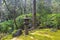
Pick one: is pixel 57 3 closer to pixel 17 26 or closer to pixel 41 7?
pixel 41 7

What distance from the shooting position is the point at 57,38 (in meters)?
9.52

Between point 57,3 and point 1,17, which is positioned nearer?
point 57,3

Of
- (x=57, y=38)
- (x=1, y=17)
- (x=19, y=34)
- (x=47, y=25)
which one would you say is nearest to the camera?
(x=57, y=38)

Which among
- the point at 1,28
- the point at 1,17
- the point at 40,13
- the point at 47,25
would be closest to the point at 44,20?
the point at 47,25

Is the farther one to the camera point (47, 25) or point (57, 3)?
point (57, 3)

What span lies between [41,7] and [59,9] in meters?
1.99

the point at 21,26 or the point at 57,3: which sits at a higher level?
the point at 57,3

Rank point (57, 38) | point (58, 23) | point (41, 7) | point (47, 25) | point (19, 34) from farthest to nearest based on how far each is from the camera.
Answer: point (41, 7) → point (47, 25) → point (58, 23) → point (19, 34) → point (57, 38)

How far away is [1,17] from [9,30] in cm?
985

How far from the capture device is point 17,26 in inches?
578

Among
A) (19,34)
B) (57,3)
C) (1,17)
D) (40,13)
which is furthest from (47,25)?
(1,17)

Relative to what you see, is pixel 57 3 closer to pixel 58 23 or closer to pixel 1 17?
pixel 58 23

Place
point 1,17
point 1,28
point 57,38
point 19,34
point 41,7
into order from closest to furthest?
point 57,38 → point 19,34 → point 1,28 → point 41,7 → point 1,17

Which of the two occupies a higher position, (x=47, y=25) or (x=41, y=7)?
(x=41, y=7)
